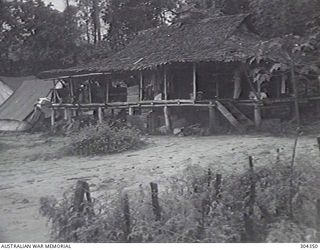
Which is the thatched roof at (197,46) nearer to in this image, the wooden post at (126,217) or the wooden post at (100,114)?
the wooden post at (100,114)

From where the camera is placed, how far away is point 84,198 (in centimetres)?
232

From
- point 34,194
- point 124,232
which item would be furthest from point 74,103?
point 124,232

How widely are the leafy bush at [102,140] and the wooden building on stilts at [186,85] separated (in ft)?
0.84

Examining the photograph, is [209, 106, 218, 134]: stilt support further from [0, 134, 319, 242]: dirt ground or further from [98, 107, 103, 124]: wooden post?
[98, 107, 103, 124]: wooden post

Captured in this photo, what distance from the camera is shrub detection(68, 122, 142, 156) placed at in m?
4.23

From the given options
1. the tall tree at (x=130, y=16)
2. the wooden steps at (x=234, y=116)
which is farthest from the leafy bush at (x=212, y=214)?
the wooden steps at (x=234, y=116)

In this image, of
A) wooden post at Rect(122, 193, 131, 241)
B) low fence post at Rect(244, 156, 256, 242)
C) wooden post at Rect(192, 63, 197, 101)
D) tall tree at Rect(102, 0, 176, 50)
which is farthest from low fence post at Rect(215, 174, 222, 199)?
wooden post at Rect(192, 63, 197, 101)

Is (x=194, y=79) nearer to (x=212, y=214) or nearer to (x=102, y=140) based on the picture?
(x=102, y=140)

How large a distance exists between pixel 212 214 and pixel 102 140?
2.55m

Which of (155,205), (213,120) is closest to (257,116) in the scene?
(213,120)

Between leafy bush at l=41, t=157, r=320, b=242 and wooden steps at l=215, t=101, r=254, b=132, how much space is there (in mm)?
2543

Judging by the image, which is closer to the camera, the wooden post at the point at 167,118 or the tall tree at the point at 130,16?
the tall tree at the point at 130,16

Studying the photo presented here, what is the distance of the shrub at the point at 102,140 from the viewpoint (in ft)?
13.9

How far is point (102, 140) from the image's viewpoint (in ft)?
15.1
